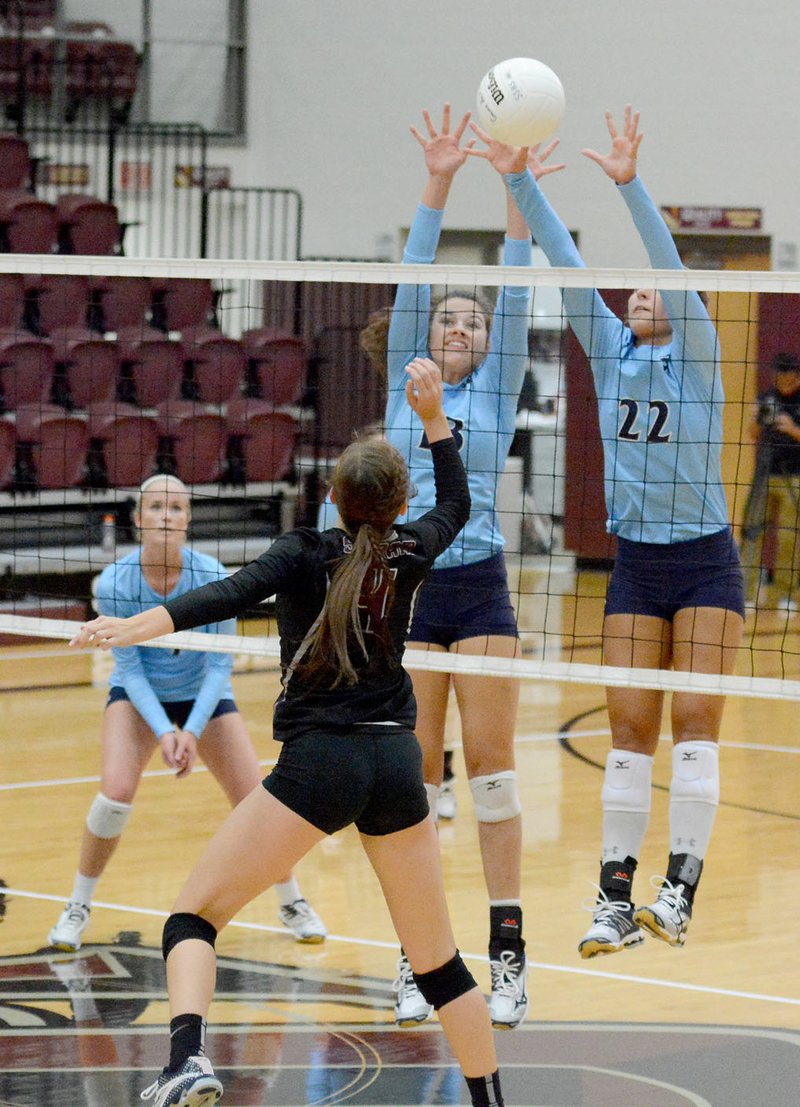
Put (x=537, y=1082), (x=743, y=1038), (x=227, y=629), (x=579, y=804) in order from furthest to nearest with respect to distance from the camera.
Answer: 1. (x=579, y=804)
2. (x=227, y=629)
3. (x=743, y=1038)
4. (x=537, y=1082)

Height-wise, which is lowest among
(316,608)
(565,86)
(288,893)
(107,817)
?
(288,893)

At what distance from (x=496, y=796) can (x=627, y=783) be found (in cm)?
39

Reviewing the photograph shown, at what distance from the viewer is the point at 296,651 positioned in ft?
11.9

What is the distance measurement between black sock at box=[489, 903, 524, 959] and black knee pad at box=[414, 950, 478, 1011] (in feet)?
3.41

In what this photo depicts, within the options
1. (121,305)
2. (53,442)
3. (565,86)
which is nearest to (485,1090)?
(53,442)

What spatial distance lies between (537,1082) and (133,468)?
801 cm

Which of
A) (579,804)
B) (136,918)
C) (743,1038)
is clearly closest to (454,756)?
(579,804)

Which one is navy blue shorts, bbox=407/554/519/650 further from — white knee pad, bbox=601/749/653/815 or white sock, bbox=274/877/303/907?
white sock, bbox=274/877/303/907

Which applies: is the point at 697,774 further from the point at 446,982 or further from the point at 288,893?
the point at 288,893

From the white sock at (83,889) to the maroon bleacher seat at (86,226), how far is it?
8408 millimetres

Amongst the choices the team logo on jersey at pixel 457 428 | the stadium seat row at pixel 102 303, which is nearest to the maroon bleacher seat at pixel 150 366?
the stadium seat row at pixel 102 303

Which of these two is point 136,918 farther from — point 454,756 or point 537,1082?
point 454,756

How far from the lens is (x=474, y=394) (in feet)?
15.8

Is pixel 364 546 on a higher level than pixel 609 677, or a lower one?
higher
